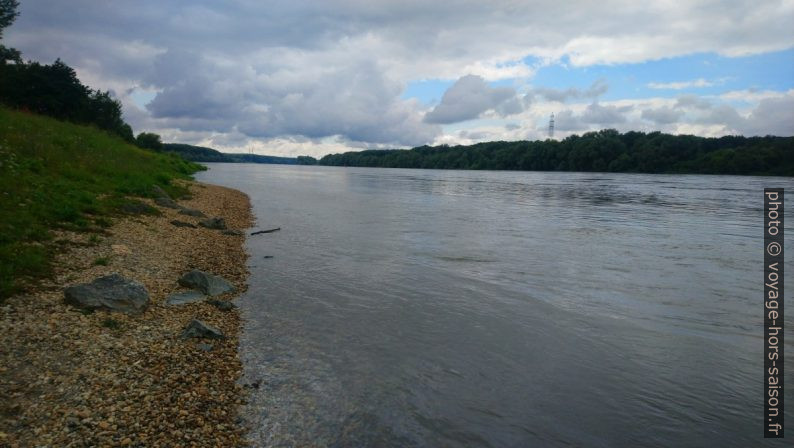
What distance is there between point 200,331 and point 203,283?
11.4ft

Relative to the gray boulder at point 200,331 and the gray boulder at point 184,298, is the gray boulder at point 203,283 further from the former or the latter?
the gray boulder at point 200,331

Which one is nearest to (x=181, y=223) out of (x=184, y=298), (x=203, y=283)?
(x=203, y=283)

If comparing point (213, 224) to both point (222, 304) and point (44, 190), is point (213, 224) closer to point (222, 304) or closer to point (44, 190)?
point (44, 190)

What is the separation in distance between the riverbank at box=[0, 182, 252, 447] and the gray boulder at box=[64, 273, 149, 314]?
0.63 ft

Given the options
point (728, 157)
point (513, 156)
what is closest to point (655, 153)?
point (728, 157)

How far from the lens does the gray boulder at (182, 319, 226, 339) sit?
9.09 meters

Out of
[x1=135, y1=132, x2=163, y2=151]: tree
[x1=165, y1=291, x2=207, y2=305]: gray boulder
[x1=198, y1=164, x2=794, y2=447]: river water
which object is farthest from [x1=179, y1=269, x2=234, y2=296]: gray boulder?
[x1=135, y1=132, x2=163, y2=151]: tree

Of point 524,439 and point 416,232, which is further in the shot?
point 416,232

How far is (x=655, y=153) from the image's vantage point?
13962cm

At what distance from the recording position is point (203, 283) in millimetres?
12406

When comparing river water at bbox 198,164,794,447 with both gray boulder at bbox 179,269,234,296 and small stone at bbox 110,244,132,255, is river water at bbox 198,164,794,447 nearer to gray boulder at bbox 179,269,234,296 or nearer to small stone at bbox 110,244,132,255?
gray boulder at bbox 179,269,234,296

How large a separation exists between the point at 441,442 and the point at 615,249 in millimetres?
18150

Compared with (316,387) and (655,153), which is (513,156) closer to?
(655,153)

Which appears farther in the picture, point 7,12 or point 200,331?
point 7,12
